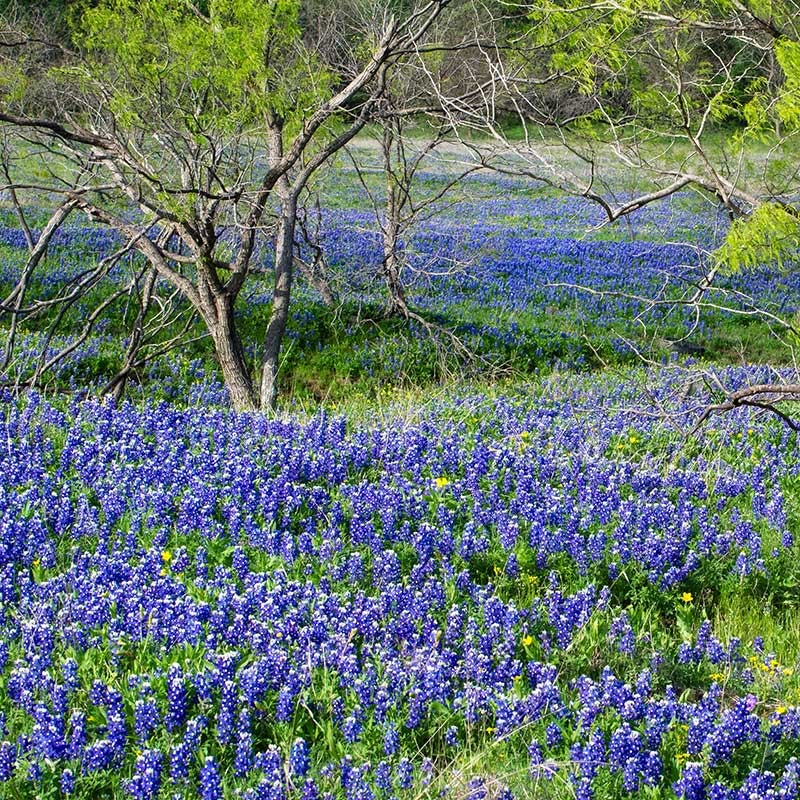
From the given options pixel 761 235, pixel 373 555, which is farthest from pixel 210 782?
pixel 761 235

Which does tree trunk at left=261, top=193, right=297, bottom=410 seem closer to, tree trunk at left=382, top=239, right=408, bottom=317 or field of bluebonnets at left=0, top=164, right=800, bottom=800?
field of bluebonnets at left=0, top=164, right=800, bottom=800

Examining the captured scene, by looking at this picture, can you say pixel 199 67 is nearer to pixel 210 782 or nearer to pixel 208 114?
pixel 208 114

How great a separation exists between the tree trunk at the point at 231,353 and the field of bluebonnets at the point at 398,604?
A: 130 cm

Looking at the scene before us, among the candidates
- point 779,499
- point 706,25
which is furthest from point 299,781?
point 706,25

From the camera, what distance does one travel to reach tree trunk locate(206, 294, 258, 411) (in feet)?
28.9

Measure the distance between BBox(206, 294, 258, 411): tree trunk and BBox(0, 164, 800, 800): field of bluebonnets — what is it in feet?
4.26

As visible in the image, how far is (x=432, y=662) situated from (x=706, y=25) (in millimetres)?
4695

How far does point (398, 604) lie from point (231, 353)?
5.00 m

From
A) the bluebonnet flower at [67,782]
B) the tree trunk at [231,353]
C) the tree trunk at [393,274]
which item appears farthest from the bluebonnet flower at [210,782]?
the tree trunk at [393,274]

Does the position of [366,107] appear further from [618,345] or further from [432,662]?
[618,345]

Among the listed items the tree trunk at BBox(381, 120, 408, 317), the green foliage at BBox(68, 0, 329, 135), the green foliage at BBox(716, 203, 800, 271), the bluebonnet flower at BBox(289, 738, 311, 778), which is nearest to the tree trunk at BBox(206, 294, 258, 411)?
the green foliage at BBox(68, 0, 329, 135)

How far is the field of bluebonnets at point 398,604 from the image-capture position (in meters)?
3.42

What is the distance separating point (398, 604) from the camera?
4434mm

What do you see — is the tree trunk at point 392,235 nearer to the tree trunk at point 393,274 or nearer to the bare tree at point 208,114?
the tree trunk at point 393,274
